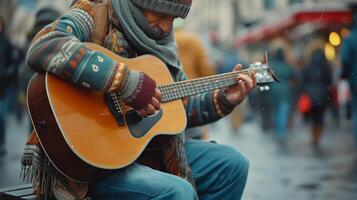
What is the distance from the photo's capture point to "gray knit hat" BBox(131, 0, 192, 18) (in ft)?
9.73

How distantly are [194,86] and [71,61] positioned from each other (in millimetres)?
779

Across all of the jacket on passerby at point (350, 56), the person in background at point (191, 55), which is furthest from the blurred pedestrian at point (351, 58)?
the person in background at point (191, 55)

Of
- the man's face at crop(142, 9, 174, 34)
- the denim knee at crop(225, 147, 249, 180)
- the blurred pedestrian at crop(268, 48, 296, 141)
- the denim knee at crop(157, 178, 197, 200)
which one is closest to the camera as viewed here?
the denim knee at crop(157, 178, 197, 200)

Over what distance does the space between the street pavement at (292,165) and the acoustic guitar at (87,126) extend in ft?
9.72

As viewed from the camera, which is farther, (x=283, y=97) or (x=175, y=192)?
(x=283, y=97)

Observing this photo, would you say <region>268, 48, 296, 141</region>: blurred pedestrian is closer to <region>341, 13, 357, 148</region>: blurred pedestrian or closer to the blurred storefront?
the blurred storefront

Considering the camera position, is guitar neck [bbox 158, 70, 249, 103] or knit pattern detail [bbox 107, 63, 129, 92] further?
guitar neck [bbox 158, 70, 249, 103]

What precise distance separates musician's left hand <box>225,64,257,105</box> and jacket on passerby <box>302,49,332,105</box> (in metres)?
8.11

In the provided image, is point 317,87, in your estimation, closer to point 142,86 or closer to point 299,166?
point 299,166

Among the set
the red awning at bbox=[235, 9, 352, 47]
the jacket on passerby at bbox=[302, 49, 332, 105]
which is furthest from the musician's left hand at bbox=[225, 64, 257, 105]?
the red awning at bbox=[235, 9, 352, 47]

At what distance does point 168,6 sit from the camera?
300cm

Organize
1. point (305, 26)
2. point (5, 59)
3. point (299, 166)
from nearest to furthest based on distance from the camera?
point (299, 166)
point (5, 59)
point (305, 26)

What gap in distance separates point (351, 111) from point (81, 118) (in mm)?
5690

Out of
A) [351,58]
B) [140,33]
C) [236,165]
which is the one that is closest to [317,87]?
[351,58]
